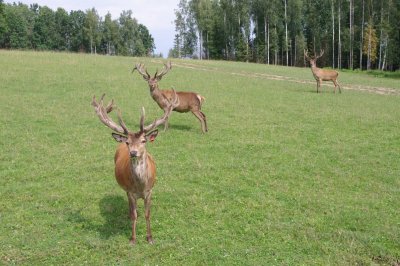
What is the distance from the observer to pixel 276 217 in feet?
26.5

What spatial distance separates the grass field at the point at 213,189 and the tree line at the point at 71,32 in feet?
290

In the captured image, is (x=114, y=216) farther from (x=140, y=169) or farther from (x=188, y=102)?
(x=188, y=102)

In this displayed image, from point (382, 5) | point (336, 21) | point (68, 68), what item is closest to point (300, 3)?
point (336, 21)

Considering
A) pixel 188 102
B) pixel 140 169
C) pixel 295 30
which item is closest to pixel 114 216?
pixel 140 169

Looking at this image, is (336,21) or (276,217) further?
(336,21)

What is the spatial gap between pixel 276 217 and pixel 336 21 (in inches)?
2480

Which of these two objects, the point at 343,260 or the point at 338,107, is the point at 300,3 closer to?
the point at 338,107

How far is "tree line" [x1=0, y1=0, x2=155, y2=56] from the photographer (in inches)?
3989

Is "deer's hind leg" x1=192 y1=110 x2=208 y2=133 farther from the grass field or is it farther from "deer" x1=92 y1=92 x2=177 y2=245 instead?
"deer" x1=92 y1=92 x2=177 y2=245

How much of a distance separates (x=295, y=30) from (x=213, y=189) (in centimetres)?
6728

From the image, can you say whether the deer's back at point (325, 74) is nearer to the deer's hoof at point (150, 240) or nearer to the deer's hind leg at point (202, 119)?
the deer's hind leg at point (202, 119)

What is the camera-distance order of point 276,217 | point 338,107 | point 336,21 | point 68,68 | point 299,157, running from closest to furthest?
point 276,217 < point 299,157 < point 338,107 < point 68,68 < point 336,21

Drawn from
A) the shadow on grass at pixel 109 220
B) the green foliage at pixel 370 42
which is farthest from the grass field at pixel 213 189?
the green foliage at pixel 370 42

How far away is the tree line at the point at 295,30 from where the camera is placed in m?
55.8
